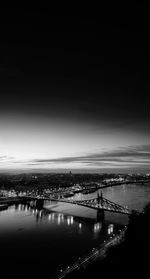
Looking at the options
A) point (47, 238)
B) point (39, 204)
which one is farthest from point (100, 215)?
A: point (39, 204)

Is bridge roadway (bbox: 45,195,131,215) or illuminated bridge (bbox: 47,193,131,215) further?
illuminated bridge (bbox: 47,193,131,215)

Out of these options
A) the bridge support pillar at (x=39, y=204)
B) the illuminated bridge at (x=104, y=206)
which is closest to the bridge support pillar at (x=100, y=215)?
the illuminated bridge at (x=104, y=206)

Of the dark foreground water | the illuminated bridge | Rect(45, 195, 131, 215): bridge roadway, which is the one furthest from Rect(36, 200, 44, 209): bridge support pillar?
Rect(45, 195, 131, 215): bridge roadway

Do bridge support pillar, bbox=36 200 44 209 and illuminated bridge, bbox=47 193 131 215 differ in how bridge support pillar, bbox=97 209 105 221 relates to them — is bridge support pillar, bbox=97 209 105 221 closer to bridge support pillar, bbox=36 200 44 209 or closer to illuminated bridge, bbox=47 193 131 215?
illuminated bridge, bbox=47 193 131 215

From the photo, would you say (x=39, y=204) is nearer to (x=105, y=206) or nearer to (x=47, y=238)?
(x=105, y=206)

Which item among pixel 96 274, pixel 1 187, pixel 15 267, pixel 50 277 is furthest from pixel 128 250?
pixel 1 187

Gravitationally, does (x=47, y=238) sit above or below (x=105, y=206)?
below

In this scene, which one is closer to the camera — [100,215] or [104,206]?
[100,215]

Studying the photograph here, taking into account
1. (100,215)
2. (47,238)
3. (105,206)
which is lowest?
(47,238)

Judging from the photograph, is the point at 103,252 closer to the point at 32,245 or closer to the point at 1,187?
the point at 32,245
